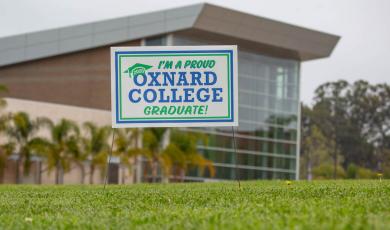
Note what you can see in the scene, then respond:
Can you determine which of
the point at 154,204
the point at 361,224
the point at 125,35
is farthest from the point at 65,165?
the point at 361,224

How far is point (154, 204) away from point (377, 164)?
93.3 meters

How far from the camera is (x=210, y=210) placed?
1073 centimetres

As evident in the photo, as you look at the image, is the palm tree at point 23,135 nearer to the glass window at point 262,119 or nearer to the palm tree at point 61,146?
the palm tree at point 61,146

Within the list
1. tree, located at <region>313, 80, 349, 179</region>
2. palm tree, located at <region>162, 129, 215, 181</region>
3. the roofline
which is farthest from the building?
tree, located at <region>313, 80, 349, 179</region>

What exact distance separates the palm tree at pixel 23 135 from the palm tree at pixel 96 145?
11.8 feet

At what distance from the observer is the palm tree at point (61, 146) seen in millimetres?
55000

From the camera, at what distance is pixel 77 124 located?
193 feet

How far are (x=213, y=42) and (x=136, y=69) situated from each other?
52.5m

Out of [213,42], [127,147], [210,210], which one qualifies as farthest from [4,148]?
[210,210]

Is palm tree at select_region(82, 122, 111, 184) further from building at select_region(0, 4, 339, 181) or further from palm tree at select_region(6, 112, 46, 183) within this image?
building at select_region(0, 4, 339, 181)

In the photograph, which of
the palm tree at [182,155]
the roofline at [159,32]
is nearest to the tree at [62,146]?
the palm tree at [182,155]

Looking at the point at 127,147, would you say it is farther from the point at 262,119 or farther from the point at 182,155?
the point at 262,119

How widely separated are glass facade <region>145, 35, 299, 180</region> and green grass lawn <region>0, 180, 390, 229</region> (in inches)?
2058

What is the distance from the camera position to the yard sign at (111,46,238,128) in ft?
49.8
